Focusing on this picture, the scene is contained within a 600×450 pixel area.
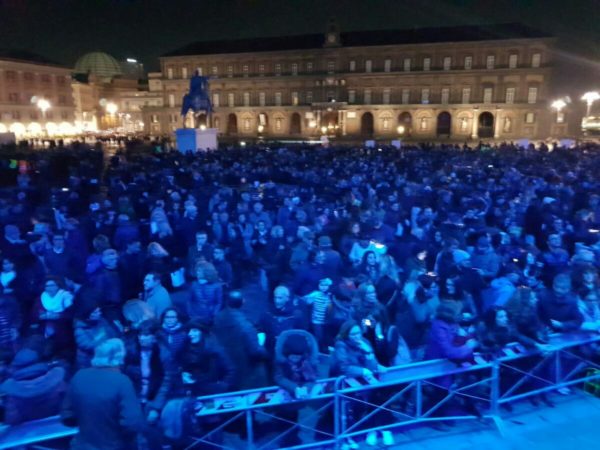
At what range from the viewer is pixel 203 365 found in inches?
173

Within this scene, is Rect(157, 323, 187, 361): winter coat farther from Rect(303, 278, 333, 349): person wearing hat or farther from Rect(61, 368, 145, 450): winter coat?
Rect(303, 278, 333, 349): person wearing hat

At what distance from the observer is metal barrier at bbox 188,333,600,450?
4523 millimetres

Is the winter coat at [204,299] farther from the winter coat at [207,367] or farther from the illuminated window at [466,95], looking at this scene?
the illuminated window at [466,95]

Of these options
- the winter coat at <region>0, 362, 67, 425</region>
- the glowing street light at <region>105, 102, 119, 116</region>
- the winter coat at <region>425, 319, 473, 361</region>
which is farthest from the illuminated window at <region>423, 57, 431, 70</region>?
the winter coat at <region>0, 362, 67, 425</region>

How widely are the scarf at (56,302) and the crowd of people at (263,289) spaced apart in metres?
0.02

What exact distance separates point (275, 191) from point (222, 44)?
67.2 metres

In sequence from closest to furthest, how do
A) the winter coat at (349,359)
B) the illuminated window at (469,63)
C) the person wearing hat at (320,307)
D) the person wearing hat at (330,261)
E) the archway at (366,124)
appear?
the winter coat at (349,359) → the person wearing hat at (320,307) → the person wearing hat at (330,261) → the illuminated window at (469,63) → the archway at (366,124)

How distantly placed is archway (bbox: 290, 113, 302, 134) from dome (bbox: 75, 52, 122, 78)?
51.4 m

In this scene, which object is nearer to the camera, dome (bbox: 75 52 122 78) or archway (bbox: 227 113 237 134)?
archway (bbox: 227 113 237 134)

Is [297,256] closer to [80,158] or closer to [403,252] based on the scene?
[403,252]

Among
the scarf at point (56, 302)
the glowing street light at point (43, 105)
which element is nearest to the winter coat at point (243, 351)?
the scarf at point (56, 302)

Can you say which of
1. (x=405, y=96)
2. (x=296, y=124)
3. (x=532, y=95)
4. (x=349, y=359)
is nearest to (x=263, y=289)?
(x=349, y=359)

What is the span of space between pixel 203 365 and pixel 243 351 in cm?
39

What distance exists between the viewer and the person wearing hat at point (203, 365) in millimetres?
4344
